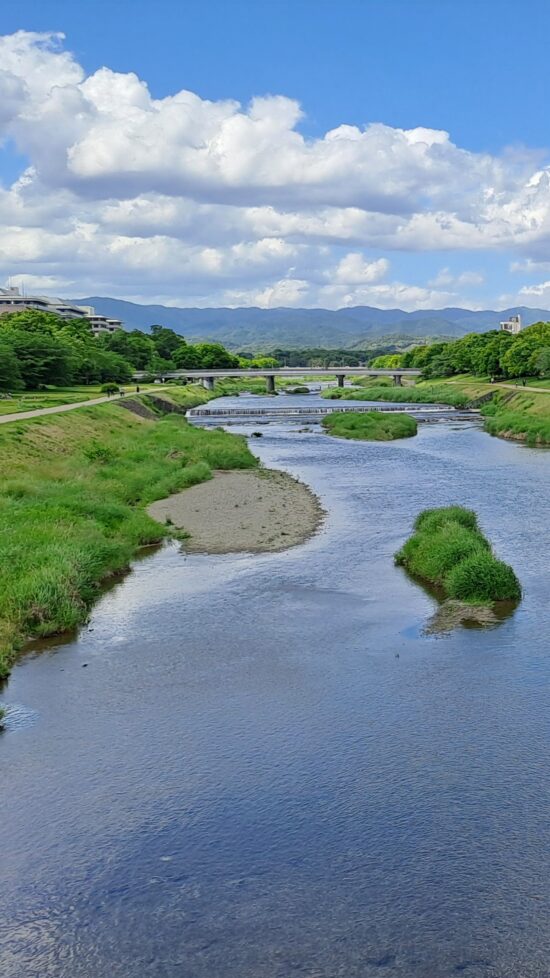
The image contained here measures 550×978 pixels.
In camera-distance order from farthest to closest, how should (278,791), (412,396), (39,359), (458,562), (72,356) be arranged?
(412,396) → (72,356) → (39,359) → (458,562) → (278,791)

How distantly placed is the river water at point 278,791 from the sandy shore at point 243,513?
18.3ft

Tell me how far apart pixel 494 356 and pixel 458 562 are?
306 feet

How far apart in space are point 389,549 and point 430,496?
10.8 meters

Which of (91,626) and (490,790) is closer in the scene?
(490,790)

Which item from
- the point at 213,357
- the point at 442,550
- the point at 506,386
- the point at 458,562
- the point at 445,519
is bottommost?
the point at 458,562

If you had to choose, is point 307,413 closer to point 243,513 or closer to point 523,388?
point 523,388

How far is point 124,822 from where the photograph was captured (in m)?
12.0

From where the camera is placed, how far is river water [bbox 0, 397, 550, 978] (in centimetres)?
959

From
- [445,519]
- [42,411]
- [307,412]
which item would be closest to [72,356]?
[307,412]

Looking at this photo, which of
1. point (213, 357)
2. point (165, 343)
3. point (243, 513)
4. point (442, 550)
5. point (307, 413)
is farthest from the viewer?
point (165, 343)

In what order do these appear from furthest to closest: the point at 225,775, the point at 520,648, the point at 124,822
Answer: the point at 520,648 < the point at 225,775 < the point at 124,822

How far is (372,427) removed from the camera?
6981 cm

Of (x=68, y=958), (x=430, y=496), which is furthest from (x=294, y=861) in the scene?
(x=430, y=496)

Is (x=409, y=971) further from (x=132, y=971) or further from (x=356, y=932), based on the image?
(x=132, y=971)
